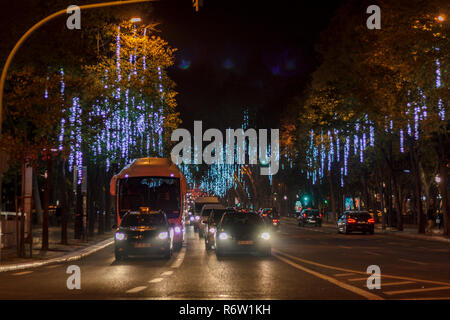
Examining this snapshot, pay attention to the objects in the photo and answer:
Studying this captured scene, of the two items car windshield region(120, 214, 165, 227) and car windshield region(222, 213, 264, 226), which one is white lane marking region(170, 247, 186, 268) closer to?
car windshield region(120, 214, 165, 227)

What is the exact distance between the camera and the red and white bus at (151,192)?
1145 inches

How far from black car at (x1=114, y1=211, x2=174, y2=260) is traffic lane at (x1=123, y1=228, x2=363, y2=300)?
2.03 metres

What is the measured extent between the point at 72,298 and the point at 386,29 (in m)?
24.5

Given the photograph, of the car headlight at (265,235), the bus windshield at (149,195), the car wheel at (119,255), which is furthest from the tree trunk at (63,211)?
the car headlight at (265,235)

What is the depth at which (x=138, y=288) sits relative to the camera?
14031 mm

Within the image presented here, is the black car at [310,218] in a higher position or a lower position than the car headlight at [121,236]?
lower

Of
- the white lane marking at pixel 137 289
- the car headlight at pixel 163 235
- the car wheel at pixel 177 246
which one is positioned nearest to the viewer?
the white lane marking at pixel 137 289

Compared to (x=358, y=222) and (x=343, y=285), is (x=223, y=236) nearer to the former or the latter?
(x=343, y=285)

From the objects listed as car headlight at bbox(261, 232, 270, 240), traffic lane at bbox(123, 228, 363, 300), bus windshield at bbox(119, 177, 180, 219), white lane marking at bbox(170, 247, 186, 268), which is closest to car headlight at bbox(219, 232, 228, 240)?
car headlight at bbox(261, 232, 270, 240)

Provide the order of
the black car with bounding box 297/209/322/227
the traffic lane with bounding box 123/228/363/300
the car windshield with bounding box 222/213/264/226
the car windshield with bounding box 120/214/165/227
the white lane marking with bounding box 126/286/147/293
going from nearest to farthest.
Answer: the traffic lane with bounding box 123/228/363/300 < the white lane marking with bounding box 126/286/147/293 < the car windshield with bounding box 120/214/165/227 < the car windshield with bounding box 222/213/264/226 < the black car with bounding box 297/209/322/227

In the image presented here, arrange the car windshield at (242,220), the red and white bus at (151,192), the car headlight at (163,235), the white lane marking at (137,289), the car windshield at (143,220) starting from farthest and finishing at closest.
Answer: the red and white bus at (151,192)
the car windshield at (242,220)
the car windshield at (143,220)
the car headlight at (163,235)
the white lane marking at (137,289)

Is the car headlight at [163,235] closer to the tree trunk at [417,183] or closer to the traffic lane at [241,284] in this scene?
the traffic lane at [241,284]

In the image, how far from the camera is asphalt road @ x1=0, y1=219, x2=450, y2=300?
505 inches

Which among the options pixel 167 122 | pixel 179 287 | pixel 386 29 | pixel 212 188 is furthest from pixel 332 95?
pixel 212 188
